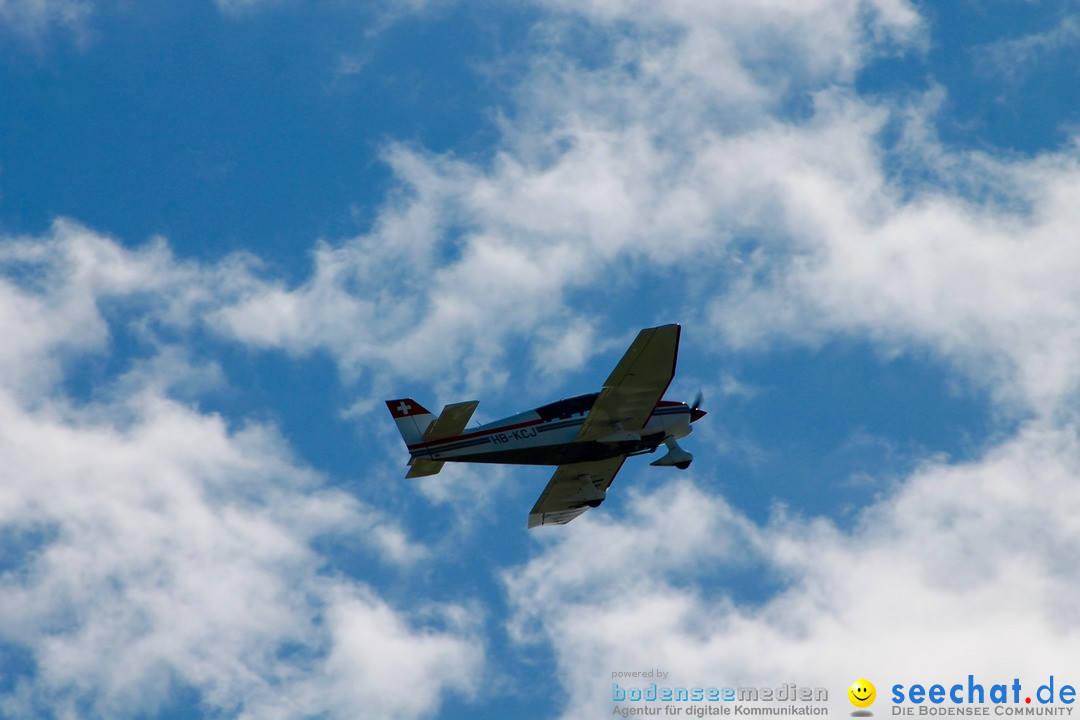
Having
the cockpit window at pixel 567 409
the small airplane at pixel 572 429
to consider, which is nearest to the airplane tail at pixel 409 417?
the small airplane at pixel 572 429

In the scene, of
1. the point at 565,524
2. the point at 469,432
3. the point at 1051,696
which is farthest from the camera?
the point at 565,524

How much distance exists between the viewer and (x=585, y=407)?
42500 millimetres

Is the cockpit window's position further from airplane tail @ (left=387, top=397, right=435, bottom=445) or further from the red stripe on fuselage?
airplane tail @ (left=387, top=397, right=435, bottom=445)

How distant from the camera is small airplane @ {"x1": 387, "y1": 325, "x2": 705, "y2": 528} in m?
41.1

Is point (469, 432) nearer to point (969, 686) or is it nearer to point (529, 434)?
point (529, 434)

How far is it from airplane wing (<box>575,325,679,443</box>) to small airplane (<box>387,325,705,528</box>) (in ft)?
0.10

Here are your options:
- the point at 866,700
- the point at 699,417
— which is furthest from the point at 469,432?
the point at 866,700

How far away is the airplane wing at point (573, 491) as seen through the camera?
147 ft

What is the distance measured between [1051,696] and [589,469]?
16050 mm

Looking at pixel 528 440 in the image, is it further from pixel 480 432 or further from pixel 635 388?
pixel 635 388

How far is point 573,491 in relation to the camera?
1793 inches

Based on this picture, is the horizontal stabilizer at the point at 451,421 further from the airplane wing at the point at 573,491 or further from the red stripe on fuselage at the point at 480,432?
the airplane wing at the point at 573,491

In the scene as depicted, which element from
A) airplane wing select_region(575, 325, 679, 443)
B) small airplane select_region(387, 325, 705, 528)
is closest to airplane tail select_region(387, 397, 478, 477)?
small airplane select_region(387, 325, 705, 528)

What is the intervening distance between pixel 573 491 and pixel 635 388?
20.5ft
